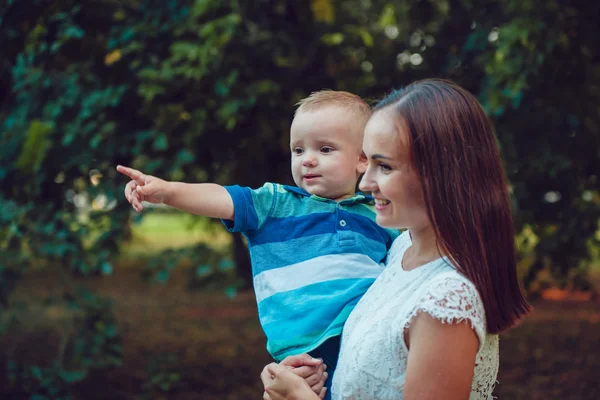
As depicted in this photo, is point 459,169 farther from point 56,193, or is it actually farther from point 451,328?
point 56,193

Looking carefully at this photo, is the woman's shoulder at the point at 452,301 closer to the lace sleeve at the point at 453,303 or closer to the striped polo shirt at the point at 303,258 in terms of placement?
the lace sleeve at the point at 453,303

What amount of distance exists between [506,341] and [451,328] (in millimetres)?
6369

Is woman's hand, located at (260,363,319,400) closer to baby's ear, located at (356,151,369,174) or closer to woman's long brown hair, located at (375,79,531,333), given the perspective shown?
woman's long brown hair, located at (375,79,531,333)

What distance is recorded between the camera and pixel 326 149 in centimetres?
221

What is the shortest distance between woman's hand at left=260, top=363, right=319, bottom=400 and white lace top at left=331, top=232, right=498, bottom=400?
0.08 metres

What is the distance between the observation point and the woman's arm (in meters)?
1.50

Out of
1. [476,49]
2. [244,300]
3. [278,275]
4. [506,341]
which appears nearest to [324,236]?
[278,275]

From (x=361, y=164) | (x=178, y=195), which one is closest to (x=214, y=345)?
(x=361, y=164)

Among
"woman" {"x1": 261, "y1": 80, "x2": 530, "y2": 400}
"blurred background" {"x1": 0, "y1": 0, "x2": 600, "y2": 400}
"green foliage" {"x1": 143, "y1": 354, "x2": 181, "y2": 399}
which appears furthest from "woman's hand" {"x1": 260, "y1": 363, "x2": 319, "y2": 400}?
"green foliage" {"x1": 143, "y1": 354, "x2": 181, "y2": 399}

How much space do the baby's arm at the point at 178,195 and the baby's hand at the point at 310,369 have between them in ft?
1.47

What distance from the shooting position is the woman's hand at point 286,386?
1837 millimetres

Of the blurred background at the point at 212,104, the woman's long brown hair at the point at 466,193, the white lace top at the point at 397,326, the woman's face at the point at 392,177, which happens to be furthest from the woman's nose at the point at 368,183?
the blurred background at the point at 212,104

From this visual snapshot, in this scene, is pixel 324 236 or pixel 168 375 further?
pixel 168 375

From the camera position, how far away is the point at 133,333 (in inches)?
316
